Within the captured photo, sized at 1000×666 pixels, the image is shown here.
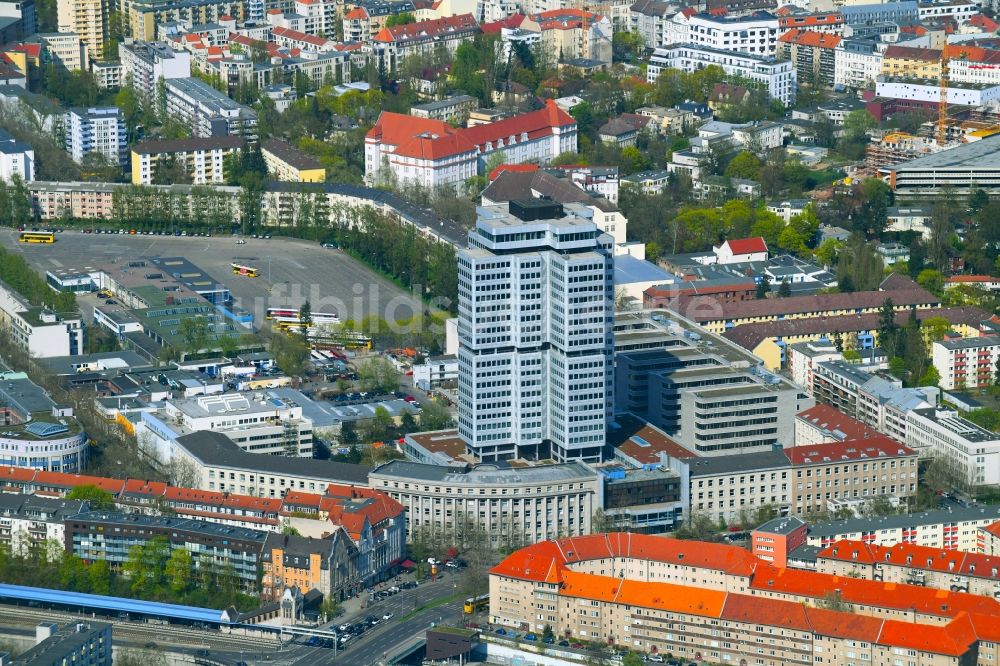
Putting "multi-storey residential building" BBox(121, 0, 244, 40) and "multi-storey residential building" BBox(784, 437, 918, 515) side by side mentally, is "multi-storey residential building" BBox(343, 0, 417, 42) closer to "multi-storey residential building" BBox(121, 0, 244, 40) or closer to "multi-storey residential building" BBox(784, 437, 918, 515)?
"multi-storey residential building" BBox(121, 0, 244, 40)

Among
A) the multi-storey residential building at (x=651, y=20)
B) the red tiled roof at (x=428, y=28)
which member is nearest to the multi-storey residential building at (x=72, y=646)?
the red tiled roof at (x=428, y=28)

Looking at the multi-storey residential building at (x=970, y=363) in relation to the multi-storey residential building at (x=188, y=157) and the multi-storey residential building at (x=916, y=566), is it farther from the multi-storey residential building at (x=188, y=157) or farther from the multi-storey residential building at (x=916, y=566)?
the multi-storey residential building at (x=188, y=157)

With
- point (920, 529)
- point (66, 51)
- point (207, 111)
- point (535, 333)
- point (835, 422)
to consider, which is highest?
point (535, 333)

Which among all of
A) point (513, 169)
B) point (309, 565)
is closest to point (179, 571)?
point (309, 565)

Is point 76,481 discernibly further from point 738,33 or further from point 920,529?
point 738,33

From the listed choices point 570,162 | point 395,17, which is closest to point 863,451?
point 570,162

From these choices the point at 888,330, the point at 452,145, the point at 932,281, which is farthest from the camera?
the point at 452,145

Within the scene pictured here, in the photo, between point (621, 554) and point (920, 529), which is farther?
point (920, 529)
